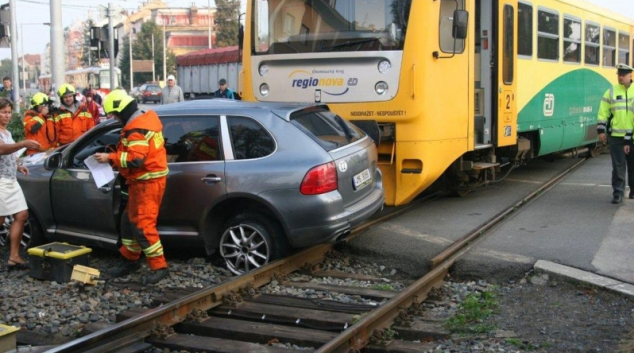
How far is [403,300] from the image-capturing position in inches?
248

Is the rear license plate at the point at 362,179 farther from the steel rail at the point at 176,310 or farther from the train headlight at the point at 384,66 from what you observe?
the train headlight at the point at 384,66

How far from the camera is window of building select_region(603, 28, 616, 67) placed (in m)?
16.7

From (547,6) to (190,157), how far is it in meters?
7.67

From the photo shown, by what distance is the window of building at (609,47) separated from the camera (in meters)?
16.7

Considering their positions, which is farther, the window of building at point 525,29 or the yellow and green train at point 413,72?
the window of building at point 525,29

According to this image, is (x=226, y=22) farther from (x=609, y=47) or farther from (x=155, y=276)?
(x=155, y=276)

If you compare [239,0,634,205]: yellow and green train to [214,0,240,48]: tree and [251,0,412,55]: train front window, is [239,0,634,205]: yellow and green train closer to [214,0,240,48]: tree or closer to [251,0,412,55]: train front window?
[251,0,412,55]: train front window

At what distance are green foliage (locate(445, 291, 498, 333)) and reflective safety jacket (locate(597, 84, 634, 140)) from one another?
4819 mm

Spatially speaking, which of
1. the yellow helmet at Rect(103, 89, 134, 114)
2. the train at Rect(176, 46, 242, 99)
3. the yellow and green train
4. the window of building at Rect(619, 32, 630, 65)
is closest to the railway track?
the yellow helmet at Rect(103, 89, 134, 114)

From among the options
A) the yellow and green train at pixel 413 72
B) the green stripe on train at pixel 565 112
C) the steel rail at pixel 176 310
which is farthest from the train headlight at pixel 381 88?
the green stripe on train at pixel 565 112

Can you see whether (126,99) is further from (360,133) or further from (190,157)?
(360,133)

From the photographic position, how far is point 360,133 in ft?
28.2

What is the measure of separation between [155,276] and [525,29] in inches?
292

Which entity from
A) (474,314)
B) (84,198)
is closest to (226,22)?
(84,198)
